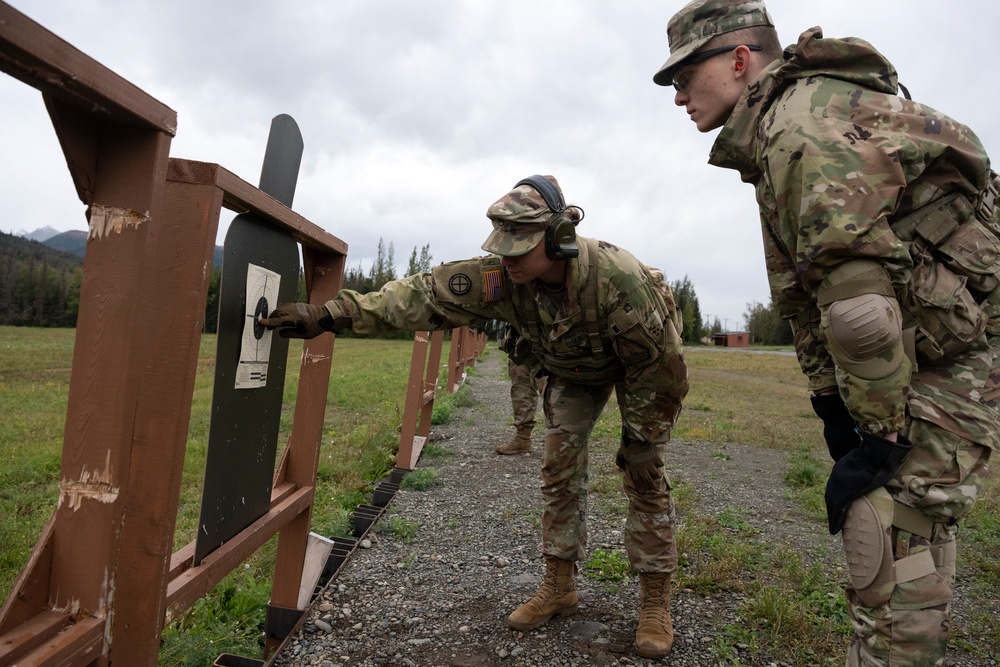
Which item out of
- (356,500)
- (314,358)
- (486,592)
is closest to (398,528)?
(356,500)

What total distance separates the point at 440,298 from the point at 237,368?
105 centimetres

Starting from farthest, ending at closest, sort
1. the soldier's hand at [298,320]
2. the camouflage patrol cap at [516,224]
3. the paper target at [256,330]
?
the camouflage patrol cap at [516,224], the soldier's hand at [298,320], the paper target at [256,330]

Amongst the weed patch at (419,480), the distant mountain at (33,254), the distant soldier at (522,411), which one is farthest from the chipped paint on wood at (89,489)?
the distant mountain at (33,254)

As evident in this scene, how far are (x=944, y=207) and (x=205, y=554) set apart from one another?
2455 mm

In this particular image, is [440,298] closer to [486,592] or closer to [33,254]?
[486,592]

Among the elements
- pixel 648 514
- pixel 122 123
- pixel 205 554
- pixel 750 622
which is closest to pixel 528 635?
pixel 648 514

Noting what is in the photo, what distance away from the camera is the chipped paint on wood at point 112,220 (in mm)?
1430

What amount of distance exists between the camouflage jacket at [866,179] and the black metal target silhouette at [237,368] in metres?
1.67

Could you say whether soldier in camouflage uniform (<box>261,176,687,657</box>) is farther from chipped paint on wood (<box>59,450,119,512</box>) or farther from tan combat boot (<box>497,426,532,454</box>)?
tan combat boot (<box>497,426,532,454</box>)

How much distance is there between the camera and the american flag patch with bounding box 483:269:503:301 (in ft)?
10.1

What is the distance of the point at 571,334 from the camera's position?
3.03 meters

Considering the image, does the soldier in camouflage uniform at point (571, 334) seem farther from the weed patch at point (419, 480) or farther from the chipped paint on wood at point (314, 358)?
the weed patch at point (419, 480)

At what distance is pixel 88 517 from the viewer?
1.47m

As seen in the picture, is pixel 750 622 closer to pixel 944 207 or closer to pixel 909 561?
pixel 909 561
